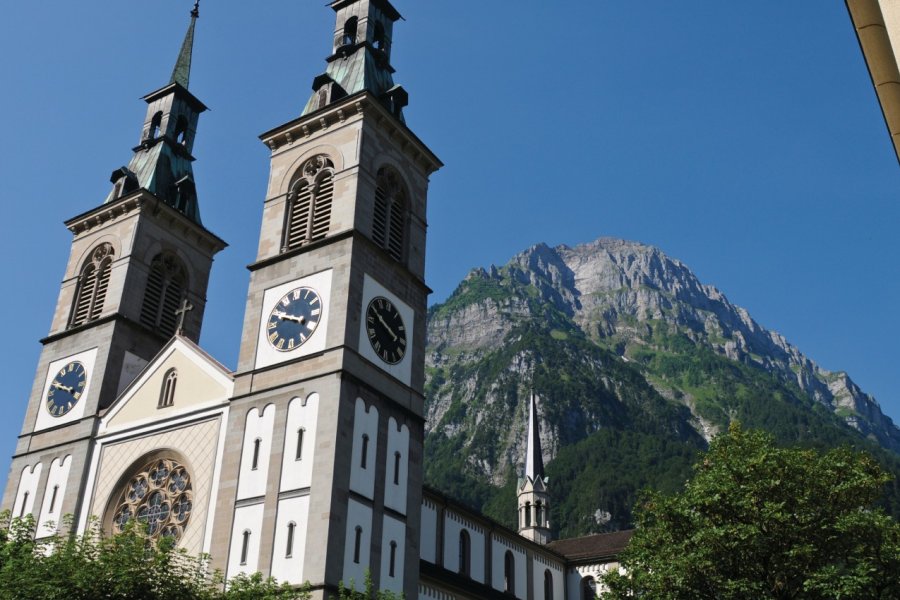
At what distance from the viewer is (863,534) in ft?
93.4

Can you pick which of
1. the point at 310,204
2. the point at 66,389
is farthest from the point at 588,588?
the point at 66,389

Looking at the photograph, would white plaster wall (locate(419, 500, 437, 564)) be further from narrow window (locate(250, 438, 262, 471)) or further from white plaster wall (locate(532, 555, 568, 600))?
white plaster wall (locate(532, 555, 568, 600))

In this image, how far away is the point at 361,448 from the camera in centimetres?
3400

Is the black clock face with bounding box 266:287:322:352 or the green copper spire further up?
the green copper spire

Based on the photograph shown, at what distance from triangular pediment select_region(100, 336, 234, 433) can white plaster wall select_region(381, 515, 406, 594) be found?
7.81m

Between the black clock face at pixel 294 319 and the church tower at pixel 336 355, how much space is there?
2.0 inches

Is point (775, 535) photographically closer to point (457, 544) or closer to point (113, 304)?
point (457, 544)

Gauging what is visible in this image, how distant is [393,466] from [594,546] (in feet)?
80.8

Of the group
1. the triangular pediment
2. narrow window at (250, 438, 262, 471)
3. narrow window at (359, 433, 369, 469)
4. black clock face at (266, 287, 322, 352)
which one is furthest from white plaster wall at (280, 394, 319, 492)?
the triangular pediment

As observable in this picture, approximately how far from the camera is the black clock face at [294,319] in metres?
36.1

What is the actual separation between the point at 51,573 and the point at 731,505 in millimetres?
18711

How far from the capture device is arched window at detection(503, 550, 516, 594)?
156ft

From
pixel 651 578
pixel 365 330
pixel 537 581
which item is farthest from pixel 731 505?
pixel 537 581

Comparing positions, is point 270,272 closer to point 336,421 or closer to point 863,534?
point 336,421
